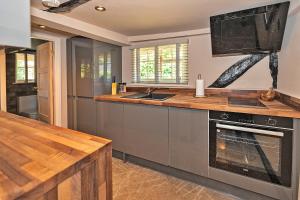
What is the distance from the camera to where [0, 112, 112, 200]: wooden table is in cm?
61

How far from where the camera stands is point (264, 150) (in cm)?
169

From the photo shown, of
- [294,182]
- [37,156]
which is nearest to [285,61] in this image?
[294,182]

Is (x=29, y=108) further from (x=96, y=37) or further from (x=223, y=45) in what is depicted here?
(x=223, y=45)

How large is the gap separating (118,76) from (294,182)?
9.11 ft

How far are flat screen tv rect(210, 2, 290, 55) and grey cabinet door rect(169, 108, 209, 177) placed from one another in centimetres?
100

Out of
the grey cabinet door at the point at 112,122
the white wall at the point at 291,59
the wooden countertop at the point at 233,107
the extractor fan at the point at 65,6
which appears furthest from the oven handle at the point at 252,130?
the extractor fan at the point at 65,6

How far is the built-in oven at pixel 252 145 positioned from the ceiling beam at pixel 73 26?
1.86 m

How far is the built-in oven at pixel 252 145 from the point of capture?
1.56 metres

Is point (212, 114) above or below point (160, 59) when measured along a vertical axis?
below

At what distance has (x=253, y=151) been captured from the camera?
1.74 meters

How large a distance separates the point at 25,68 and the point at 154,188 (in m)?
5.34

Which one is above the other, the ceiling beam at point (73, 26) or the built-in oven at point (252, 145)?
the ceiling beam at point (73, 26)

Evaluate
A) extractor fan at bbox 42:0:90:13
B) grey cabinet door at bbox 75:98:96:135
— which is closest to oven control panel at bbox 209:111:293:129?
extractor fan at bbox 42:0:90:13

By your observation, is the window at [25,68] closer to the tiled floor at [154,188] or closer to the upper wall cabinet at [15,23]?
the tiled floor at [154,188]
